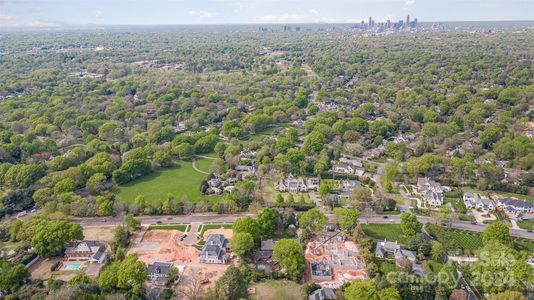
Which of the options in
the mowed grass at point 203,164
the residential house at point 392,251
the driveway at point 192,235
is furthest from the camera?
the mowed grass at point 203,164

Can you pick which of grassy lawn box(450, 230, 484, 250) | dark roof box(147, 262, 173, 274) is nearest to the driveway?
dark roof box(147, 262, 173, 274)

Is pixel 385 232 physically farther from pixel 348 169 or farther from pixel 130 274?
pixel 130 274

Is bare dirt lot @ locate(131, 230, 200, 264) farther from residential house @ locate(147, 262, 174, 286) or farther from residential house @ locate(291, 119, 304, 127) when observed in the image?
residential house @ locate(291, 119, 304, 127)

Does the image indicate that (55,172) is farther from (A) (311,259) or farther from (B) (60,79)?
(B) (60,79)

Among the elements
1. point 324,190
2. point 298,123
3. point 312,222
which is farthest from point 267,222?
point 298,123

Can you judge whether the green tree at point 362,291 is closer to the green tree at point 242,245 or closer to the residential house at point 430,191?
the green tree at point 242,245

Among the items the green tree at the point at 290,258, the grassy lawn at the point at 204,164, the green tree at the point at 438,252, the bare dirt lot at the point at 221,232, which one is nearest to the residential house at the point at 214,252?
the bare dirt lot at the point at 221,232
